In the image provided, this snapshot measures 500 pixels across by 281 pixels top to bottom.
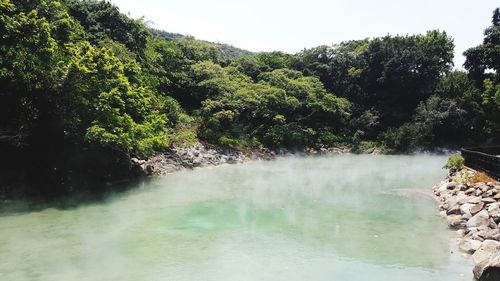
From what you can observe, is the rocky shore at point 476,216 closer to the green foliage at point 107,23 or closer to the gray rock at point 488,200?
the gray rock at point 488,200

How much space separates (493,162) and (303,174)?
11169mm

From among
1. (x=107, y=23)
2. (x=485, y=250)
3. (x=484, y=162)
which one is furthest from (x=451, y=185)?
(x=107, y=23)

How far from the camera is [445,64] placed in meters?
44.2

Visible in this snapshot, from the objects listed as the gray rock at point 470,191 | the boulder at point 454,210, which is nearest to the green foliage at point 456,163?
the gray rock at point 470,191

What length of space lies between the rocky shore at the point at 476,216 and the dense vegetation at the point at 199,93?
1213cm

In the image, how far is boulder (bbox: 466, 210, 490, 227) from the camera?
10950mm

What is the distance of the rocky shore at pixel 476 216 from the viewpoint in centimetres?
803

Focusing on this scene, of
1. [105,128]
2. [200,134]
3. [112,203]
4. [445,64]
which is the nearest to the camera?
[112,203]

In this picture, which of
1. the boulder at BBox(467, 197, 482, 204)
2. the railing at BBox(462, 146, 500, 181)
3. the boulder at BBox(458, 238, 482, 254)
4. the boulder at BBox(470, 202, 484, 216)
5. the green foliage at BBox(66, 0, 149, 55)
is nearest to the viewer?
the boulder at BBox(458, 238, 482, 254)

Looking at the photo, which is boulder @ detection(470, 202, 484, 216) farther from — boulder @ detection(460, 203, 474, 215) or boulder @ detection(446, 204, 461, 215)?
boulder @ detection(446, 204, 461, 215)

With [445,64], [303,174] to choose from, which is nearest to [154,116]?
[303,174]

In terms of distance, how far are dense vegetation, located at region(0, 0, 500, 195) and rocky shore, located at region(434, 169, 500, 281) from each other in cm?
1213

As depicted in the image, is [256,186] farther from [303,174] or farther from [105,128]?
[105,128]

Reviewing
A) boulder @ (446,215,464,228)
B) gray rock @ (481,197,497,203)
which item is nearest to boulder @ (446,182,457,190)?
gray rock @ (481,197,497,203)
